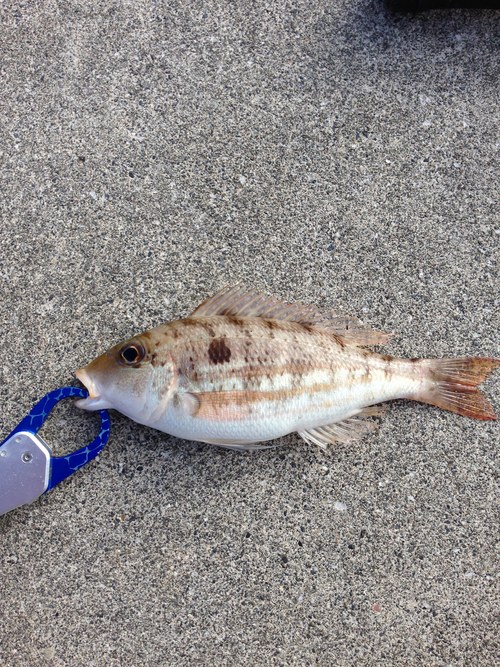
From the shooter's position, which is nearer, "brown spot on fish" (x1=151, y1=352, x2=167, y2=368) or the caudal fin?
"brown spot on fish" (x1=151, y1=352, x2=167, y2=368)

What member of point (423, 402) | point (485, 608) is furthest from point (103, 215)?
point (485, 608)

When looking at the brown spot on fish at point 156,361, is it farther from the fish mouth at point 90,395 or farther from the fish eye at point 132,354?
the fish mouth at point 90,395

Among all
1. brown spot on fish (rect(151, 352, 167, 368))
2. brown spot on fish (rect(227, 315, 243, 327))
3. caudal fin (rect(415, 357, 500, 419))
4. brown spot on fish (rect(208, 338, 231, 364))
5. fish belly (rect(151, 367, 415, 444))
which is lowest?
caudal fin (rect(415, 357, 500, 419))

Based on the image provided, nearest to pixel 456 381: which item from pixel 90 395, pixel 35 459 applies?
pixel 90 395

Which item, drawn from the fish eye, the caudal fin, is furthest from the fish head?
the caudal fin

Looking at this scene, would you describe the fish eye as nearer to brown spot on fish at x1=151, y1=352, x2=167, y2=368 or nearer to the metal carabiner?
brown spot on fish at x1=151, y1=352, x2=167, y2=368

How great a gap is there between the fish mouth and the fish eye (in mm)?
170

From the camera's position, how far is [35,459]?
6.36 ft

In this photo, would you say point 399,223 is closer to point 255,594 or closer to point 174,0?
point 174,0

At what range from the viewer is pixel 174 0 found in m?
2.26

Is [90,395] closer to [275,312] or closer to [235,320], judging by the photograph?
[235,320]

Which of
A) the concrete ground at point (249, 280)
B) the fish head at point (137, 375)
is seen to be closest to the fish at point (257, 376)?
the fish head at point (137, 375)

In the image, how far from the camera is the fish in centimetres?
178

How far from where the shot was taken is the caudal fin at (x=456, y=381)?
198 centimetres
